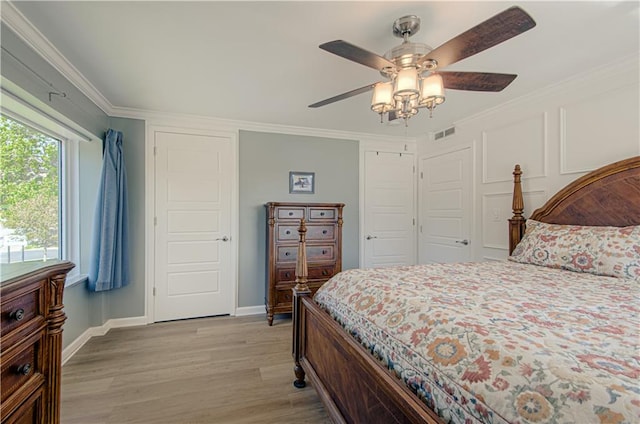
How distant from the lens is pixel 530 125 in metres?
2.81

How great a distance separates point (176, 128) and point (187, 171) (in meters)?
0.50

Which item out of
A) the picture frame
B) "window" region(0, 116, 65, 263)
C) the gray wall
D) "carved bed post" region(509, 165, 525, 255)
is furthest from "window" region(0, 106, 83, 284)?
"carved bed post" region(509, 165, 525, 255)

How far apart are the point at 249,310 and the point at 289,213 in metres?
1.31

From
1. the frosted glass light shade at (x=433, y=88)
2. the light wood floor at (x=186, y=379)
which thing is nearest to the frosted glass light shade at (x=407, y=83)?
the frosted glass light shade at (x=433, y=88)

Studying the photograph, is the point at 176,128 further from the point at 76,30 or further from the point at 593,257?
the point at 593,257

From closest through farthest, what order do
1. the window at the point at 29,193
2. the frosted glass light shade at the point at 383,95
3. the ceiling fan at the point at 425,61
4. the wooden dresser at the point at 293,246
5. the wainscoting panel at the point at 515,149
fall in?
the ceiling fan at the point at 425,61 < the frosted glass light shade at the point at 383,95 < the window at the point at 29,193 < the wainscoting panel at the point at 515,149 < the wooden dresser at the point at 293,246

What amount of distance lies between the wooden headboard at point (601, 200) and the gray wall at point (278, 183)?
2.12 metres

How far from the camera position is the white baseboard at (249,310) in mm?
3588

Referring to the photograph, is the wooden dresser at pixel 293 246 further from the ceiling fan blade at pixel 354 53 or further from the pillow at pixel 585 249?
the ceiling fan blade at pixel 354 53

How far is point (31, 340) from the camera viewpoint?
1.03 m

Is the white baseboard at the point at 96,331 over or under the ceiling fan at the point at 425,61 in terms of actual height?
under

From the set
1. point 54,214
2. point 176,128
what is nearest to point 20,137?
point 54,214

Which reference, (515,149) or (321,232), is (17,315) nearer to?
(321,232)

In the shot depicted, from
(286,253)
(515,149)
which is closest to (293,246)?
(286,253)
